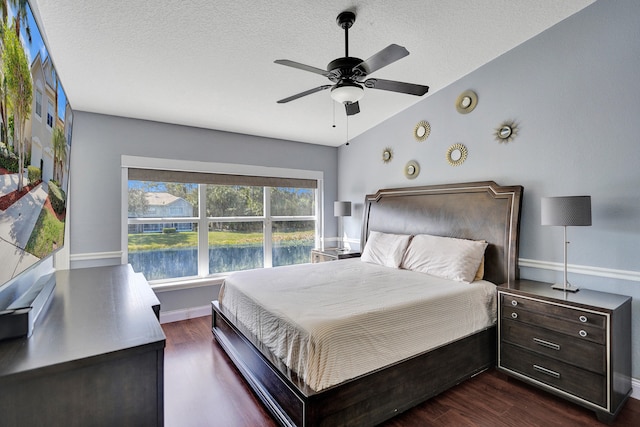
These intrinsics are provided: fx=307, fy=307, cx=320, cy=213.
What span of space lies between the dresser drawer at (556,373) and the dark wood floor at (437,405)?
0.44ft

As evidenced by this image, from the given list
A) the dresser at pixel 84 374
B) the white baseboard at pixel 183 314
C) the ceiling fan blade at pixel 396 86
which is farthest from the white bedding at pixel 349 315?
the ceiling fan blade at pixel 396 86

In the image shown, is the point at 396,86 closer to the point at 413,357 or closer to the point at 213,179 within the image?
the point at 413,357

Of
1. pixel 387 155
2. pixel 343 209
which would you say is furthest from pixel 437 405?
pixel 387 155

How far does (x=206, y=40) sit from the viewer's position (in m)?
2.43

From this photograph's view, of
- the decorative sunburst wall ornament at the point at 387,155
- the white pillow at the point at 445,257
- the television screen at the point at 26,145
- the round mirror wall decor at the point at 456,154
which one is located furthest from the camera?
the decorative sunburst wall ornament at the point at 387,155

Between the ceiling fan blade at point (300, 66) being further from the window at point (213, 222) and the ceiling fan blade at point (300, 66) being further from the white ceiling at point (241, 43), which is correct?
the window at point (213, 222)

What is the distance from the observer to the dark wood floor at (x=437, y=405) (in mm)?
2051

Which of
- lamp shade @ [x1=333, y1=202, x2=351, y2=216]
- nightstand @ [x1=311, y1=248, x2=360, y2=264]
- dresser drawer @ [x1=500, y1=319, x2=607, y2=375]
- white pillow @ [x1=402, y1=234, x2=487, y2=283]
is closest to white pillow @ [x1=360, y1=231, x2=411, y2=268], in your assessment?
white pillow @ [x1=402, y1=234, x2=487, y2=283]

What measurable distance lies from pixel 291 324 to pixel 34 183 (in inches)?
56.7

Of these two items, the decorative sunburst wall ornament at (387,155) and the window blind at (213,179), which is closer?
the window blind at (213,179)

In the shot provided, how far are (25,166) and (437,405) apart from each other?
106 inches

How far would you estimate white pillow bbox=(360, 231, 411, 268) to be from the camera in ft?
11.5

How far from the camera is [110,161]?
11.6 feet

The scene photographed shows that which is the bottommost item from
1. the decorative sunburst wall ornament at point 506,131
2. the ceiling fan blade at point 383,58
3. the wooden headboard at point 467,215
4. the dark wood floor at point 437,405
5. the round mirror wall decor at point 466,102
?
the dark wood floor at point 437,405
